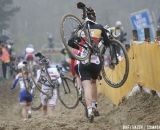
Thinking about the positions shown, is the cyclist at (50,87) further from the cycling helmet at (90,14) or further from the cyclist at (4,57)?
the cyclist at (4,57)

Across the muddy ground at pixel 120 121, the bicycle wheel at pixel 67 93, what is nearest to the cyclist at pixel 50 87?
the bicycle wheel at pixel 67 93

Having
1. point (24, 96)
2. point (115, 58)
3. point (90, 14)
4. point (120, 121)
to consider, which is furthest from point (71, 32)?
point (24, 96)

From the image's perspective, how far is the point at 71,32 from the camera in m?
9.91

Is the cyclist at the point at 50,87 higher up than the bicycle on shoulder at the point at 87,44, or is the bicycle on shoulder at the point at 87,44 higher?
the bicycle on shoulder at the point at 87,44

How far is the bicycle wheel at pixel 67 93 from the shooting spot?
566 inches

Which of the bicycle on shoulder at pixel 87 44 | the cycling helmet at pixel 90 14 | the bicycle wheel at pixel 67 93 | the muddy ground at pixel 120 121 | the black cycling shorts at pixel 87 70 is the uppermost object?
the cycling helmet at pixel 90 14

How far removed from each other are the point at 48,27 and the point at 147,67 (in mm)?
82246

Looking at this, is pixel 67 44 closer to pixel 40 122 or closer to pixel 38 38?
pixel 40 122

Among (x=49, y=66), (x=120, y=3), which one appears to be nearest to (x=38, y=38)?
(x=120, y=3)

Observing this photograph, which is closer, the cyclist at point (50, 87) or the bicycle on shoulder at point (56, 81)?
the bicycle on shoulder at point (56, 81)

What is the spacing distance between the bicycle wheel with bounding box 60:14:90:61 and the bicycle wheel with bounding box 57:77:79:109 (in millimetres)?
4484

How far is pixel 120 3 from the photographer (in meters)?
87.4

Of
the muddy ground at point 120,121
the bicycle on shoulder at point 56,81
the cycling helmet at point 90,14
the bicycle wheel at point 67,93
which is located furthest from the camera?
the bicycle wheel at point 67,93

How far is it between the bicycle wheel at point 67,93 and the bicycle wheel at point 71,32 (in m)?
4.48
